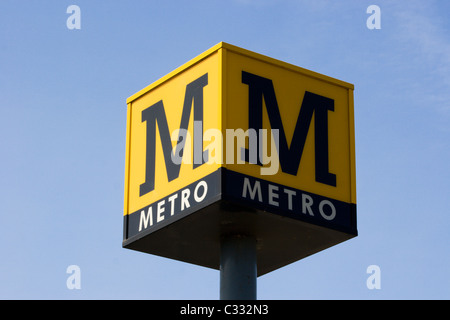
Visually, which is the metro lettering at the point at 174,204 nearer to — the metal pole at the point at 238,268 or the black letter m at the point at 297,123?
the metal pole at the point at 238,268

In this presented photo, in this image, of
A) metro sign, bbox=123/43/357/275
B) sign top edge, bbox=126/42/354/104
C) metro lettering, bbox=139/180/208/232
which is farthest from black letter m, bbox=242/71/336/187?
metro lettering, bbox=139/180/208/232

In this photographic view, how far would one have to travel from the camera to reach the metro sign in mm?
15844

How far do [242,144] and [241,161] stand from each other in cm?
23

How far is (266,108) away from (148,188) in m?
1.95

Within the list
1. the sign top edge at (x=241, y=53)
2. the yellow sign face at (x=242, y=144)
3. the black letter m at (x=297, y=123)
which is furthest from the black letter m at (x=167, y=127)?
the black letter m at (x=297, y=123)

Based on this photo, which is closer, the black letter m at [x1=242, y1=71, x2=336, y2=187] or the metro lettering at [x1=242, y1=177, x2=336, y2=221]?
the metro lettering at [x1=242, y1=177, x2=336, y2=221]

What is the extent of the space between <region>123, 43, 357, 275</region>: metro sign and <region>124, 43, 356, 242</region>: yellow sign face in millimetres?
15

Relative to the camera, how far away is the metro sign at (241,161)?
52.0 ft

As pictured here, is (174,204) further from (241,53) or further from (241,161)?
(241,53)

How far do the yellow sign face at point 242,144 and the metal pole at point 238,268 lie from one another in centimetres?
80

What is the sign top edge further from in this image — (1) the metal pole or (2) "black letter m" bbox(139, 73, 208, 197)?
(1) the metal pole

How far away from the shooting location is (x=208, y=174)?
621 inches

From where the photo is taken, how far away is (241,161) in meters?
15.8
